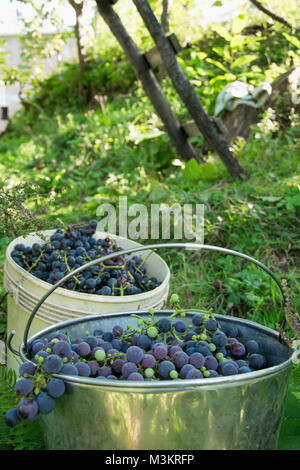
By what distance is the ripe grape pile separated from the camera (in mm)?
826

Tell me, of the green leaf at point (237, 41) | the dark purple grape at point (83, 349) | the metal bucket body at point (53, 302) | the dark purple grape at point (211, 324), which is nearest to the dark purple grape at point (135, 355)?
the dark purple grape at point (83, 349)

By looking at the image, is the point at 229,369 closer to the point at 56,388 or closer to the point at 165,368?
the point at 165,368

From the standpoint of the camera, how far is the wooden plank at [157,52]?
3260 millimetres

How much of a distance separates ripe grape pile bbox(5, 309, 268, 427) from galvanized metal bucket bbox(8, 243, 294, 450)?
0.04 m

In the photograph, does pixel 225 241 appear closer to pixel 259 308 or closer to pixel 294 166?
pixel 259 308

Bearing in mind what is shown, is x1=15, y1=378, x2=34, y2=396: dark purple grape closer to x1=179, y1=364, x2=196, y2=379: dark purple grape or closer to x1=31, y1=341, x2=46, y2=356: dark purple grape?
x1=31, y1=341, x2=46, y2=356: dark purple grape

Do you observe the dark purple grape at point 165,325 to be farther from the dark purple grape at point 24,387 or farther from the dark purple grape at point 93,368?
the dark purple grape at point 24,387

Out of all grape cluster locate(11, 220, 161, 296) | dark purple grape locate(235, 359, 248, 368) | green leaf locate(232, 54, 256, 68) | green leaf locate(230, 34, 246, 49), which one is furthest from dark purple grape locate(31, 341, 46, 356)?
green leaf locate(230, 34, 246, 49)

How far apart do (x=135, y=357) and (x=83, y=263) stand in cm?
82

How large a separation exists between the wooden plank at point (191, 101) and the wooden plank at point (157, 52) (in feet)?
0.12

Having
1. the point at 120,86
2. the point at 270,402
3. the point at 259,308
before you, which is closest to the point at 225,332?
the point at 270,402

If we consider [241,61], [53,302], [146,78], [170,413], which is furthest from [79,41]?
[170,413]

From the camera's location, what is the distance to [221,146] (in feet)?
11.1

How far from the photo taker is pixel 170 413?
0.81 m
